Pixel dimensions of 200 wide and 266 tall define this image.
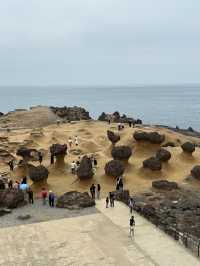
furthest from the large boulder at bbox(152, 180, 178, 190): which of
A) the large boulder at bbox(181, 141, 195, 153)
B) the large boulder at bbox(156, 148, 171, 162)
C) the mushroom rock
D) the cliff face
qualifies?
the cliff face

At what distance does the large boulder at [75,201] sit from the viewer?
35.2 meters

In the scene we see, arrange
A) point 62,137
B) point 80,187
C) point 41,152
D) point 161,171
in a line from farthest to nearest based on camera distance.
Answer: point 62,137 < point 41,152 < point 161,171 < point 80,187

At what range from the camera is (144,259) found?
2564cm

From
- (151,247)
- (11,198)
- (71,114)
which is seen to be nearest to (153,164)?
(11,198)

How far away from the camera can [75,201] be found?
35.5 metres

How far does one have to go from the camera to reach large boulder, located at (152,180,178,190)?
40094 millimetres

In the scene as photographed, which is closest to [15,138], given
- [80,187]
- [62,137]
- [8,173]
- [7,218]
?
[62,137]

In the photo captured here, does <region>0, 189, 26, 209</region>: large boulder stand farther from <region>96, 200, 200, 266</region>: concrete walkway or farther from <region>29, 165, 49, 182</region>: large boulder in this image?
<region>96, 200, 200, 266</region>: concrete walkway

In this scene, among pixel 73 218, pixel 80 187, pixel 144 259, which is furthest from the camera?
pixel 80 187

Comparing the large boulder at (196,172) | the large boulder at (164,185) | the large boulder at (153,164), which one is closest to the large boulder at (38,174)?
the large boulder at (164,185)

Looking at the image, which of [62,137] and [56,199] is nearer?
[56,199]

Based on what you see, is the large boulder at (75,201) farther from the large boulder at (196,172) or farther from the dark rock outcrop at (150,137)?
the dark rock outcrop at (150,137)

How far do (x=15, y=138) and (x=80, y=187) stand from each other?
23.3 metres

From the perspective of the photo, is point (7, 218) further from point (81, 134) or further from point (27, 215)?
point (81, 134)
